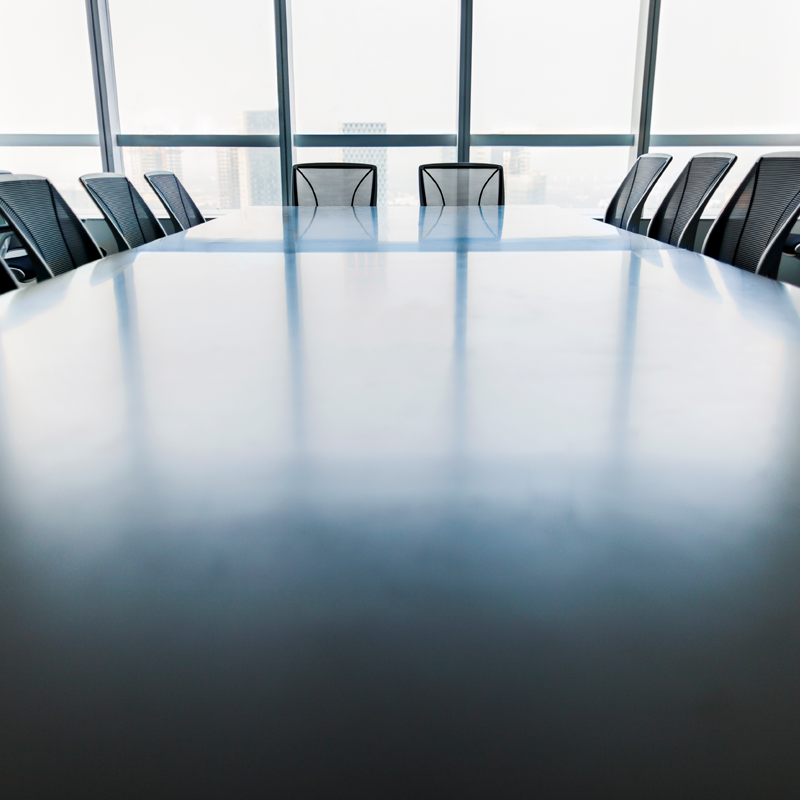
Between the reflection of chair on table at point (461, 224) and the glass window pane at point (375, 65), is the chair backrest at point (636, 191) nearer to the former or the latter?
the reflection of chair on table at point (461, 224)

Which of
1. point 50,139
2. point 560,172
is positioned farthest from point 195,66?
point 560,172

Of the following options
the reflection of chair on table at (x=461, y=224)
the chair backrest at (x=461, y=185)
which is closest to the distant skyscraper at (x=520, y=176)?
the chair backrest at (x=461, y=185)

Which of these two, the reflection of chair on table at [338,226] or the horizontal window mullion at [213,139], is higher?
the horizontal window mullion at [213,139]

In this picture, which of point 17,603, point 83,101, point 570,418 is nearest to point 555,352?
point 570,418

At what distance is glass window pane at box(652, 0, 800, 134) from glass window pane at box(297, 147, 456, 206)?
1680 mm

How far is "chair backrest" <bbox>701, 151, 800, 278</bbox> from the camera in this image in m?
1.68

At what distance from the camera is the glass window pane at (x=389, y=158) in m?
4.81

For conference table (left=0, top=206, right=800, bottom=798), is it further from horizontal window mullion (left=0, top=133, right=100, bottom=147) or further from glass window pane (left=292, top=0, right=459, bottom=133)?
horizontal window mullion (left=0, top=133, right=100, bottom=147)

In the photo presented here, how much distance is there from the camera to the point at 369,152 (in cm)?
481

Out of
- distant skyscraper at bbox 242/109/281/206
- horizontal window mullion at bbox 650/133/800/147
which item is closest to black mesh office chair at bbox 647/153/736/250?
horizontal window mullion at bbox 650/133/800/147

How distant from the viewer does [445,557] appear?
0.94ft

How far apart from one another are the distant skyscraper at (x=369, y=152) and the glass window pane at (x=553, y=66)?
72 cm

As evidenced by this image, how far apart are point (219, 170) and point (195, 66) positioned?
2.38ft

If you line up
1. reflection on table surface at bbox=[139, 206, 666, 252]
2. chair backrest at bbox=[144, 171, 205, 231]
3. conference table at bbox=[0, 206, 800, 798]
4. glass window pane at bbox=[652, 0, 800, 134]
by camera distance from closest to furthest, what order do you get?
1. conference table at bbox=[0, 206, 800, 798]
2. reflection on table surface at bbox=[139, 206, 666, 252]
3. chair backrest at bbox=[144, 171, 205, 231]
4. glass window pane at bbox=[652, 0, 800, 134]
